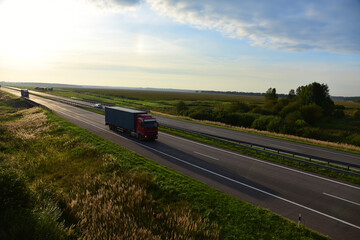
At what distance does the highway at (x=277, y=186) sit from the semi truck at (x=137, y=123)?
281 cm

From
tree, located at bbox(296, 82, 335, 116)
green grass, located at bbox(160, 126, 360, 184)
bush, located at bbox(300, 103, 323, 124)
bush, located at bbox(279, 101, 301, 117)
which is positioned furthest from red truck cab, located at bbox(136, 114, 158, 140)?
tree, located at bbox(296, 82, 335, 116)

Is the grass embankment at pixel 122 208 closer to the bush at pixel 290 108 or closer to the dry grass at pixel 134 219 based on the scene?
the dry grass at pixel 134 219

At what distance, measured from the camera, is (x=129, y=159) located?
1602cm

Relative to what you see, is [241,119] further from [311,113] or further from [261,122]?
[311,113]

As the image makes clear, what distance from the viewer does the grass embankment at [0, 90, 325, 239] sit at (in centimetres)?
721

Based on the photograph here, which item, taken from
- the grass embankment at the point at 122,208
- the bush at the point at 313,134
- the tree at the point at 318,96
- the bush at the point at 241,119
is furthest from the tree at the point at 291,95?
the grass embankment at the point at 122,208

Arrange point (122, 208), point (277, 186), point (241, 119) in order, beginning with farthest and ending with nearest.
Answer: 1. point (241, 119)
2. point (277, 186)
3. point (122, 208)

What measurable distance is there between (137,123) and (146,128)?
1.74 m

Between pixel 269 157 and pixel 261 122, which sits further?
pixel 261 122

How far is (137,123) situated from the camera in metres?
25.0

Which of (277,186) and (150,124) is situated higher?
(150,124)

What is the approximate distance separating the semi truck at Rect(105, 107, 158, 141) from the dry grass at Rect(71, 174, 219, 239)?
44.7ft

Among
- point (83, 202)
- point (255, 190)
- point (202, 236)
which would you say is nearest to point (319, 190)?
point (255, 190)

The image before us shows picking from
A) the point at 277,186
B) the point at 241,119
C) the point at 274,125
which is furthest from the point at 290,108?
the point at 277,186
